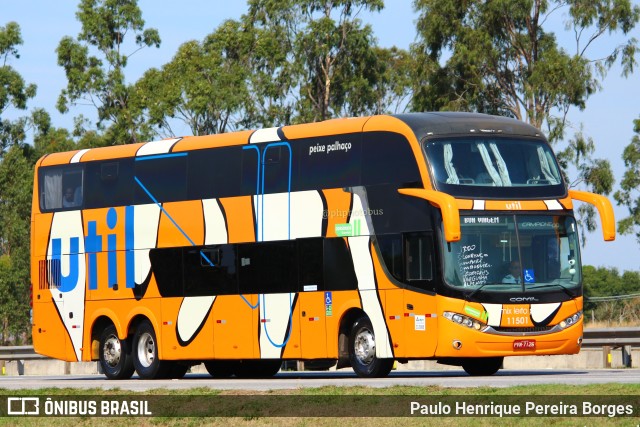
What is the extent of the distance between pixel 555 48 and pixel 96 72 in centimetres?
2591

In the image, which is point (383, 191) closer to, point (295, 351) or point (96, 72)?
point (295, 351)

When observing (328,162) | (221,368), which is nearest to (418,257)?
(328,162)

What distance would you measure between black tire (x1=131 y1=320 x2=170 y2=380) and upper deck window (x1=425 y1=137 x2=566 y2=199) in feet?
25.6

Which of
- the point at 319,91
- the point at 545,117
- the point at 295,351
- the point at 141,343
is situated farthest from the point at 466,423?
the point at 319,91

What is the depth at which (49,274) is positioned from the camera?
31062 millimetres

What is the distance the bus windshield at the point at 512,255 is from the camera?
77.3 ft

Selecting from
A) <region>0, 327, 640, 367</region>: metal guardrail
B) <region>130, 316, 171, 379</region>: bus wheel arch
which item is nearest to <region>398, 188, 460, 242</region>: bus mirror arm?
<region>130, 316, 171, 379</region>: bus wheel arch

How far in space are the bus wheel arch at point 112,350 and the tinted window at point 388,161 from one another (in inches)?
284

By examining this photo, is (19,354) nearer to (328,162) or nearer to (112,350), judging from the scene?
(112,350)

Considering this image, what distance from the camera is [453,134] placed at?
79.8 ft

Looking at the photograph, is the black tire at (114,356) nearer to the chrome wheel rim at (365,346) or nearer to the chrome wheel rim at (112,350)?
the chrome wheel rim at (112,350)

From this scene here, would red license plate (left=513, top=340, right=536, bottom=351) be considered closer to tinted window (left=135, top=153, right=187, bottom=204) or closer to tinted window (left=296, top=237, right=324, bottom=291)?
tinted window (left=296, top=237, right=324, bottom=291)

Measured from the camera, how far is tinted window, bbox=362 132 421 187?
949 inches

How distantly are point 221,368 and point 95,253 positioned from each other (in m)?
3.47
